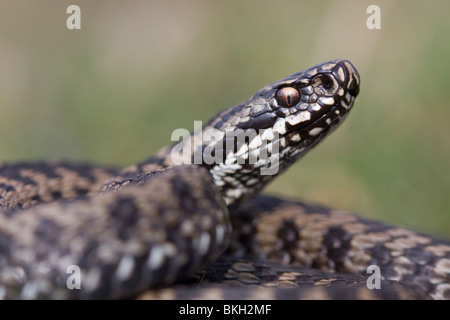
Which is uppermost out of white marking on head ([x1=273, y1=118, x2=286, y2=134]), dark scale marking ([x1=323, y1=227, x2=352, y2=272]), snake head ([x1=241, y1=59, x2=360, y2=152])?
A: snake head ([x1=241, y1=59, x2=360, y2=152])

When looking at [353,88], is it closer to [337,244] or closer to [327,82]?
[327,82]

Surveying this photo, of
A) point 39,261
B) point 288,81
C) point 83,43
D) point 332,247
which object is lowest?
point 332,247

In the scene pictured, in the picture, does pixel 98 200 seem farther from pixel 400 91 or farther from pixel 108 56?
pixel 108 56

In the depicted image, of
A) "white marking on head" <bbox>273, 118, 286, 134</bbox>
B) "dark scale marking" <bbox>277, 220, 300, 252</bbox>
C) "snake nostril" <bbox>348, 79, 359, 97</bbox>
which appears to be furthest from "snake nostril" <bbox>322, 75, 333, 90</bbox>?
"dark scale marking" <bbox>277, 220, 300, 252</bbox>

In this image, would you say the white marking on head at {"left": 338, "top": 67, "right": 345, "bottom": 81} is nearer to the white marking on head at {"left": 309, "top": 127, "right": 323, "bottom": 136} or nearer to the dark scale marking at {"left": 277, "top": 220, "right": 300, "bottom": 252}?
the white marking on head at {"left": 309, "top": 127, "right": 323, "bottom": 136}

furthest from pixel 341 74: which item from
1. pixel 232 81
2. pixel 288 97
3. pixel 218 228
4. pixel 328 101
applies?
pixel 232 81

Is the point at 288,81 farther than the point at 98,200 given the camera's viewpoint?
Yes

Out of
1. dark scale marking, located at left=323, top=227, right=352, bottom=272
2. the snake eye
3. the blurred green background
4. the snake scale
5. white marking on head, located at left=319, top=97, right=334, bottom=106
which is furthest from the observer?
the blurred green background
